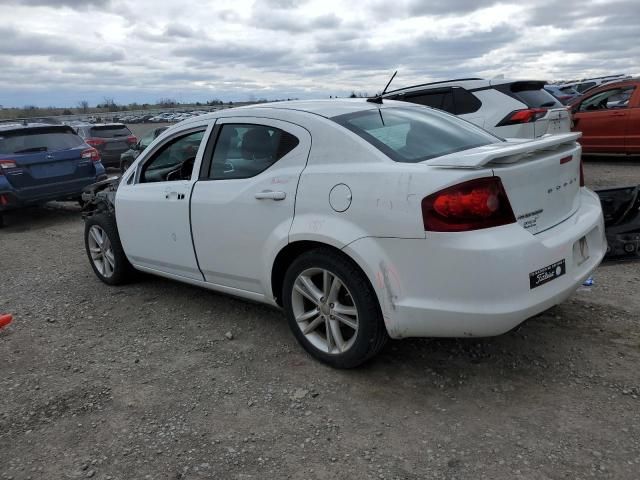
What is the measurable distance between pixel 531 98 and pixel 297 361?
5.77m

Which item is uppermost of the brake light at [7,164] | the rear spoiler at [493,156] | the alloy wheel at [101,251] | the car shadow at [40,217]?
the brake light at [7,164]

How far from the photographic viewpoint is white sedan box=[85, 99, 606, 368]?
8.99 ft

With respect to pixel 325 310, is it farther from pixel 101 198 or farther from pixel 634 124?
pixel 634 124

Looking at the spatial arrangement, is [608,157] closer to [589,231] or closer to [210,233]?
[589,231]

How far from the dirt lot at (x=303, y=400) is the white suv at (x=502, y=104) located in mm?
3323

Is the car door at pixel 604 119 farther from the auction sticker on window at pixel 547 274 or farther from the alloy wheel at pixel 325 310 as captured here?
the alloy wheel at pixel 325 310

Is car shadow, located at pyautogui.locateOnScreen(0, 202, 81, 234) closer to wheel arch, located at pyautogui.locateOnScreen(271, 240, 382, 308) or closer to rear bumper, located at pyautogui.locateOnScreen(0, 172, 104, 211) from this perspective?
rear bumper, located at pyautogui.locateOnScreen(0, 172, 104, 211)

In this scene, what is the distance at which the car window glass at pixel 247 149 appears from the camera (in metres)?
3.56

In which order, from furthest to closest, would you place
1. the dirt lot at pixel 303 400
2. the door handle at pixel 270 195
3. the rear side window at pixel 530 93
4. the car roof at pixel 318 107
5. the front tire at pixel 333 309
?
the rear side window at pixel 530 93 → the car roof at pixel 318 107 → the door handle at pixel 270 195 → the front tire at pixel 333 309 → the dirt lot at pixel 303 400

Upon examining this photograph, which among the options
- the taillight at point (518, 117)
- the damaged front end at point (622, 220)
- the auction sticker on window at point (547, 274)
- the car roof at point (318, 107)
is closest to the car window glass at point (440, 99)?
the taillight at point (518, 117)

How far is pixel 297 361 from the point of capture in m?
3.59

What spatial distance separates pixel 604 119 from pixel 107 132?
12.5 m

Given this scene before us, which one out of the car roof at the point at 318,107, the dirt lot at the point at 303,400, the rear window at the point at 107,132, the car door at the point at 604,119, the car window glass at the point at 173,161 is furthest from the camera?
the rear window at the point at 107,132

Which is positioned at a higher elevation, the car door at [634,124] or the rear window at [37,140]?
the rear window at [37,140]
